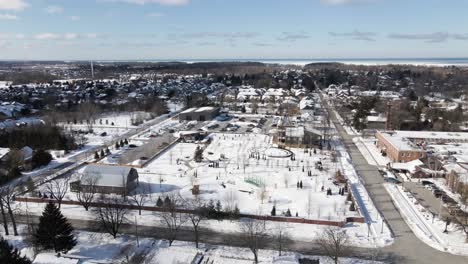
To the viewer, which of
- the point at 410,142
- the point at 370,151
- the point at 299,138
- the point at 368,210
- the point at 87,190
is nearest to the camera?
the point at 368,210

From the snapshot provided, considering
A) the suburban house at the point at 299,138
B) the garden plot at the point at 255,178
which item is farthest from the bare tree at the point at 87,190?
the suburban house at the point at 299,138

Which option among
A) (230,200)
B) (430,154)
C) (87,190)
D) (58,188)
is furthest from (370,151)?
(58,188)

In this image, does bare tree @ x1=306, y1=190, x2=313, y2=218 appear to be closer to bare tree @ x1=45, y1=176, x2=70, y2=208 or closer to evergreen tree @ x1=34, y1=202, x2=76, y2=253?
evergreen tree @ x1=34, y1=202, x2=76, y2=253

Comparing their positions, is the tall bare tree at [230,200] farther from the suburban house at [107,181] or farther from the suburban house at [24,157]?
the suburban house at [24,157]

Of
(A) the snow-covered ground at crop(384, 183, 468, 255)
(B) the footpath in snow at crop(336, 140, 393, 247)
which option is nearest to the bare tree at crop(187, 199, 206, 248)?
(B) the footpath in snow at crop(336, 140, 393, 247)

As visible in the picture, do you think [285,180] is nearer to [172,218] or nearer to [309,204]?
[309,204]
